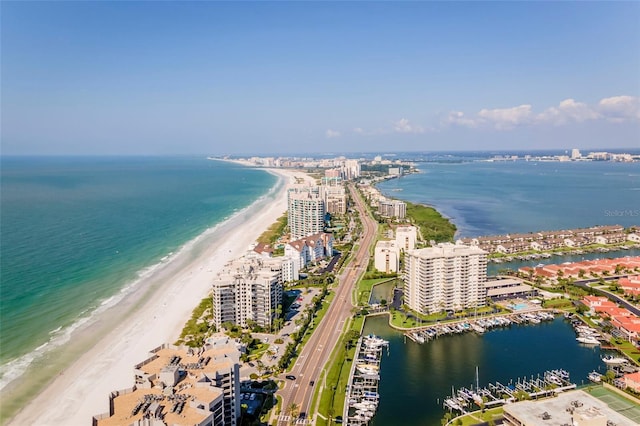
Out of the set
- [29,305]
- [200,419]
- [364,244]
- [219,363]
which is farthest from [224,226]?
[200,419]

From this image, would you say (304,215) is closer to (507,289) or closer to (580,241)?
(507,289)

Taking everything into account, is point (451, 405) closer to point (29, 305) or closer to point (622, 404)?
point (622, 404)

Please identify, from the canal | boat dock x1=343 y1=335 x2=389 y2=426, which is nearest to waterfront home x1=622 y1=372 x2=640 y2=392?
the canal

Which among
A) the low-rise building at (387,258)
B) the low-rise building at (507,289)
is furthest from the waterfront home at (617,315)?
the low-rise building at (387,258)

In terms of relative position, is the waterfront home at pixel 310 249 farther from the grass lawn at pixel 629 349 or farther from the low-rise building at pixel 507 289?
the grass lawn at pixel 629 349

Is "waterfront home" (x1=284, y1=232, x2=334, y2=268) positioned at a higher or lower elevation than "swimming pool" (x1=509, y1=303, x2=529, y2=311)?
higher

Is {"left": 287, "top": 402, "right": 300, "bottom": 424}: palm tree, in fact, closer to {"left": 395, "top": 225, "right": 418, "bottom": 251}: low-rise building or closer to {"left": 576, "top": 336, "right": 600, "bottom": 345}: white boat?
{"left": 576, "top": 336, "right": 600, "bottom": 345}: white boat
